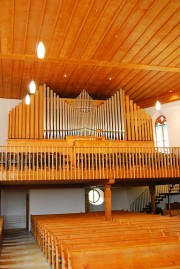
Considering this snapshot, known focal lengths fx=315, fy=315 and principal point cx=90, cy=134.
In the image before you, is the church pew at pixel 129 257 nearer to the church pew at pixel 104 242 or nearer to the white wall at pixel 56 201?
the church pew at pixel 104 242

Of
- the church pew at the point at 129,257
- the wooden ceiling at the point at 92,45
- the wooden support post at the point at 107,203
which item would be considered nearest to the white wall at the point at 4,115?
the wooden ceiling at the point at 92,45

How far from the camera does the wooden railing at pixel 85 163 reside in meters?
10.1

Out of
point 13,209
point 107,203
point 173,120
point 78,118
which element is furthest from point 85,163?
point 13,209

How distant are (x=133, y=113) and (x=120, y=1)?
7.07 metres

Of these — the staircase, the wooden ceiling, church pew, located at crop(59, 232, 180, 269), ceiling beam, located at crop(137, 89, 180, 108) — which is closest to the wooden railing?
the wooden ceiling

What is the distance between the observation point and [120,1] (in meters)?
7.73

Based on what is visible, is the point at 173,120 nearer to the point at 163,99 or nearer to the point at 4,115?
the point at 163,99

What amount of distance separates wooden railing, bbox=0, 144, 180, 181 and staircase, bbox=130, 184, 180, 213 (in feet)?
15.6

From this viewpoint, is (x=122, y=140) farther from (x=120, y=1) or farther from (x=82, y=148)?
(x=120, y=1)

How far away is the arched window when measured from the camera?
15.6 m

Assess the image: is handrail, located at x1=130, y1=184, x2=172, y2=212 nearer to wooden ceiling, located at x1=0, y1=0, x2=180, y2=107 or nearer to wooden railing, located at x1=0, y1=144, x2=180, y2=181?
wooden ceiling, located at x1=0, y1=0, x2=180, y2=107

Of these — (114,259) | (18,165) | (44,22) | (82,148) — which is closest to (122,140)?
(82,148)

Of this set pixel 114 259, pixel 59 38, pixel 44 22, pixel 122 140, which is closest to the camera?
pixel 114 259

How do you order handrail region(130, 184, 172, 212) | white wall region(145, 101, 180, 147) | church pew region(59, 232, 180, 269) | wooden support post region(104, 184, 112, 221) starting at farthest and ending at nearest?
handrail region(130, 184, 172, 212), white wall region(145, 101, 180, 147), wooden support post region(104, 184, 112, 221), church pew region(59, 232, 180, 269)
